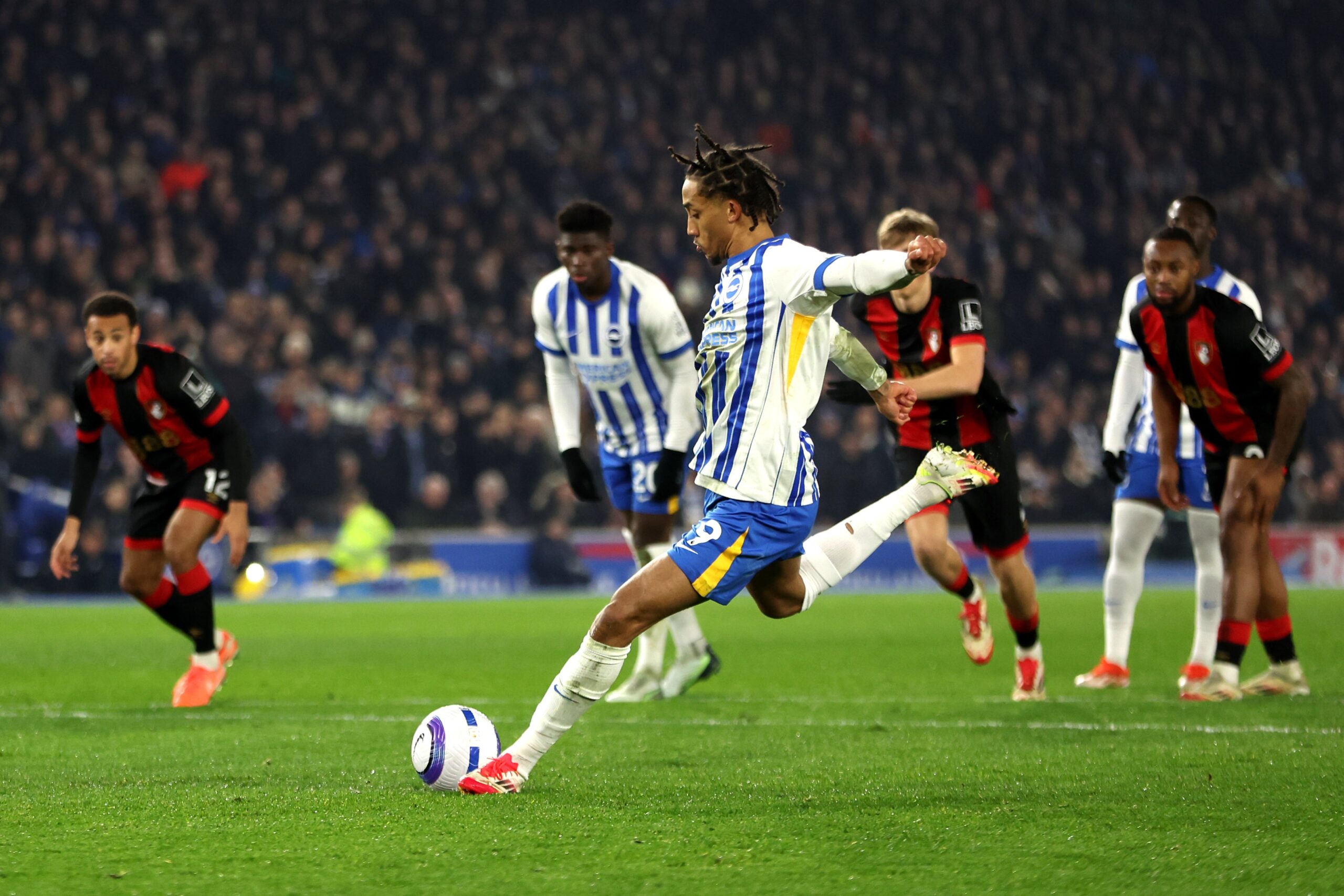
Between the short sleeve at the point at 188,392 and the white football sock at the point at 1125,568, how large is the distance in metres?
4.58

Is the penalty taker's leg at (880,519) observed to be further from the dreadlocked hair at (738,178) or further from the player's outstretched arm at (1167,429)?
the player's outstretched arm at (1167,429)

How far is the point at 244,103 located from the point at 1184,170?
50.1 ft

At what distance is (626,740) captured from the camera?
5.73 meters

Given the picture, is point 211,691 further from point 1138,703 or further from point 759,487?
point 1138,703

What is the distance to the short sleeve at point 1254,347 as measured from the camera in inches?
257

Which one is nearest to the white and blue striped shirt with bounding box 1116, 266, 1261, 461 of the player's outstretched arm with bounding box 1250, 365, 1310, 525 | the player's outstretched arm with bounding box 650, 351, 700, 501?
the player's outstretched arm with bounding box 1250, 365, 1310, 525

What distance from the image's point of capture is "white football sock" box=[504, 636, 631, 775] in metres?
4.31

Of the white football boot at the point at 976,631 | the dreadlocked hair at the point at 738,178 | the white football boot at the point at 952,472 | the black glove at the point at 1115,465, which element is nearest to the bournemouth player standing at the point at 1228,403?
the black glove at the point at 1115,465

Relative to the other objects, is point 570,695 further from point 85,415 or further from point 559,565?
point 559,565

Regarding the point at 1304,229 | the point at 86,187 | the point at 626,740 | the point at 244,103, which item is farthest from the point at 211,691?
the point at 1304,229

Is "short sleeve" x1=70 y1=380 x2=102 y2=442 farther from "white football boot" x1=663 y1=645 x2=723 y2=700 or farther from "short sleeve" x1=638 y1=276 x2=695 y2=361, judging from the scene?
"white football boot" x1=663 y1=645 x2=723 y2=700

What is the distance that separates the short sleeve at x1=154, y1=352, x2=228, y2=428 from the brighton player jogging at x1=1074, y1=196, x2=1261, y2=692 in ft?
14.5

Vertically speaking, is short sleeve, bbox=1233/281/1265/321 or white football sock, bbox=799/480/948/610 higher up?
short sleeve, bbox=1233/281/1265/321

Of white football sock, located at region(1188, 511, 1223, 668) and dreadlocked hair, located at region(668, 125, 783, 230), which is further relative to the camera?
white football sock, located at region(1188, 511, 1223, 668)
